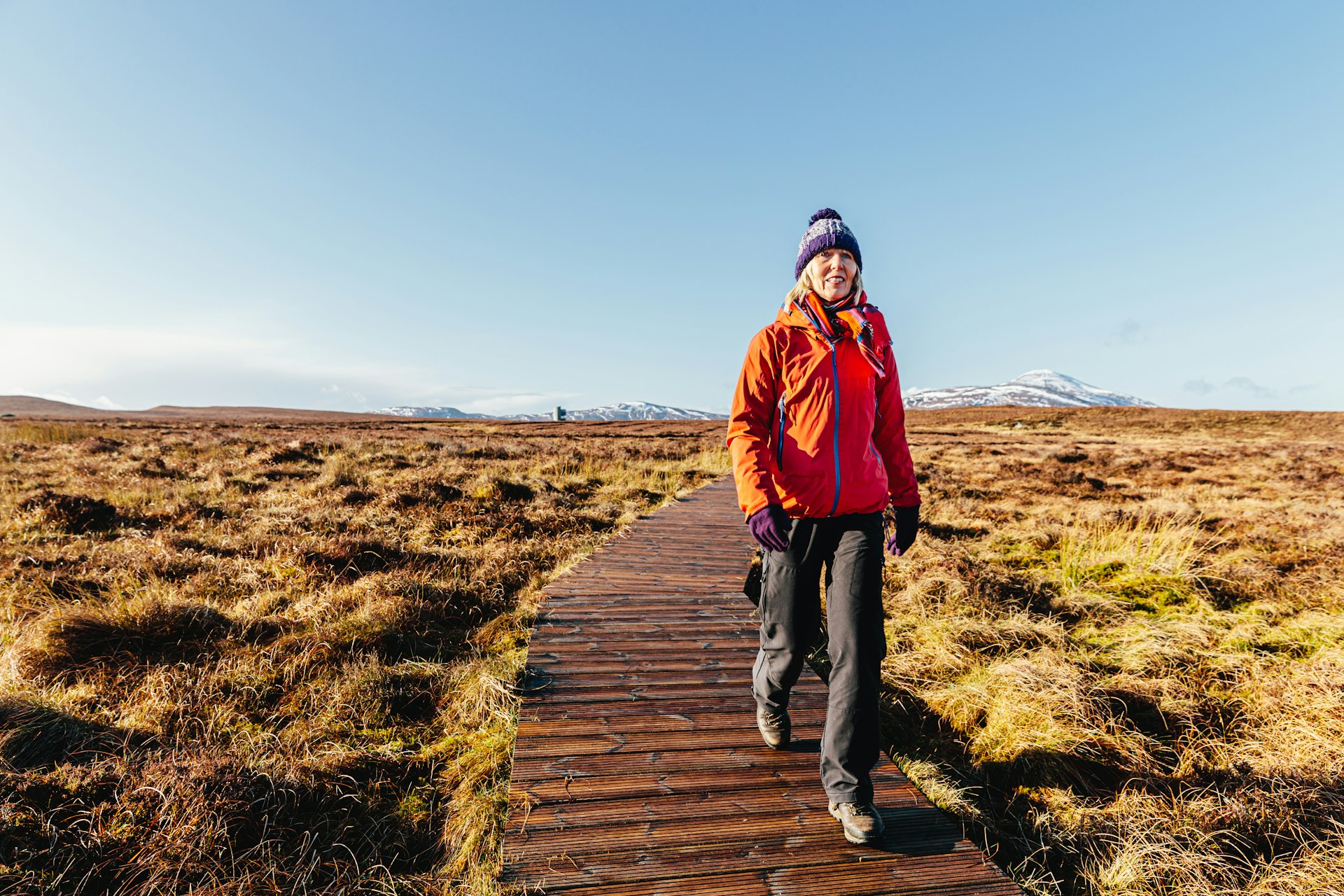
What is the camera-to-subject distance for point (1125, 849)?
2646 millimetres

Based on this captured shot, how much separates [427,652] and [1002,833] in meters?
4.18

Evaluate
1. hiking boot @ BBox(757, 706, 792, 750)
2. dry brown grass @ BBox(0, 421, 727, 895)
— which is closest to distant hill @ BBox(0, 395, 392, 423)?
dry brown grass @ BBox(0, 421, 727, 895)

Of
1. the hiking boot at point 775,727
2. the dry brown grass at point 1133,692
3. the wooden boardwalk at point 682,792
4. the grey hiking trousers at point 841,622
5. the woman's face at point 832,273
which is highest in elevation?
the woman's face at point 832,273

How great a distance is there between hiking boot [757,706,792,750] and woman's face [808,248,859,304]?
219 cm

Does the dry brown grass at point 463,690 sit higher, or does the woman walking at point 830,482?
the woman walking at point 830,482

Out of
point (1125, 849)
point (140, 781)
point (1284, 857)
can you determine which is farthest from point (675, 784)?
point (1284, 857)

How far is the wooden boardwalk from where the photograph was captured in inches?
90.2

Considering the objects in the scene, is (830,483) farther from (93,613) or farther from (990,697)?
(93,613)

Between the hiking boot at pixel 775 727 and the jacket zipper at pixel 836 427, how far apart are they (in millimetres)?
1288

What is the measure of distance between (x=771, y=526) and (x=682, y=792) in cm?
143

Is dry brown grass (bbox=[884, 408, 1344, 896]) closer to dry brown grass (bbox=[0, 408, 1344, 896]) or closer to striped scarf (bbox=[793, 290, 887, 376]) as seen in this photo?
dry brown grass (bbox=[0, 408, 1344, 896])

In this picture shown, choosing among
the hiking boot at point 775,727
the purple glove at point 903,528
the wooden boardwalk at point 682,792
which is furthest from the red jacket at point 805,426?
the wooden boardwalk at point 682,792

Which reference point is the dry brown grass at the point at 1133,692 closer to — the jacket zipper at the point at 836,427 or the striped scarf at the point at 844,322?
the jacket zipper at the point at 836,427

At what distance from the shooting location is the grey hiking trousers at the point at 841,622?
2.43 metres
